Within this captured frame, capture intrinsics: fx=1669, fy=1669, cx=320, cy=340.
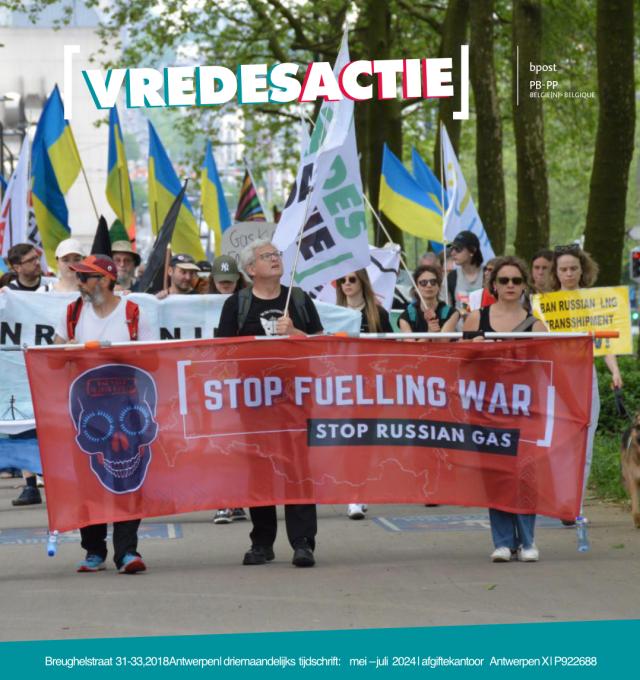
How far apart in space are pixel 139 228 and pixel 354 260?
17547 cm

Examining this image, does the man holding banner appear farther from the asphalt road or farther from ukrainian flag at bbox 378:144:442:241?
ukrainian flag at bbox 378:144:442:241

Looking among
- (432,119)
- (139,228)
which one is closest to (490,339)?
(432,119)

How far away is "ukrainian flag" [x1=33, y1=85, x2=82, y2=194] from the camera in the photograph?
61.4ft

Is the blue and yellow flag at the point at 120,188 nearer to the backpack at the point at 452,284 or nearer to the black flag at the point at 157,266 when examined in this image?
the black flag at the point at 157,266

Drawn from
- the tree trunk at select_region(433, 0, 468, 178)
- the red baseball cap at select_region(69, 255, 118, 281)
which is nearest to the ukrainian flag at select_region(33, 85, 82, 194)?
the red baseball cap at select_region(69, 255, 118, 281)

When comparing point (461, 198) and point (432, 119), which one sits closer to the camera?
point (461, 198)

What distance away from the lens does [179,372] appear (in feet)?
30.8

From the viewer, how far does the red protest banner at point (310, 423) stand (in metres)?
9.35

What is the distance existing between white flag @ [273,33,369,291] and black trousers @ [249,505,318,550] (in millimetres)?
1502

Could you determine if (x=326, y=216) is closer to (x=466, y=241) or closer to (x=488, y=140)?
(x=466, y=241)

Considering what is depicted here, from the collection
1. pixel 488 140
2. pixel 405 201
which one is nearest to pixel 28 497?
pixel 405 201

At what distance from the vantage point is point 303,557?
30.8ft

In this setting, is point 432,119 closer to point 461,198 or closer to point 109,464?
point 461,198

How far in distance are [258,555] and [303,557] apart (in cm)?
35
